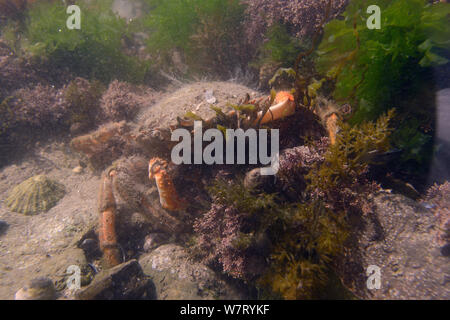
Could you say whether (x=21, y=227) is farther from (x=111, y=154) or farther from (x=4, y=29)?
(x=4, y=29)

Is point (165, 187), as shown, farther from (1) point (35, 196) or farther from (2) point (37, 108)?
(2) point (37, 108)

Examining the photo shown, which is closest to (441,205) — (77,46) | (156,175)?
(156,175)

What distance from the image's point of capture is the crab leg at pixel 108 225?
12.0ft

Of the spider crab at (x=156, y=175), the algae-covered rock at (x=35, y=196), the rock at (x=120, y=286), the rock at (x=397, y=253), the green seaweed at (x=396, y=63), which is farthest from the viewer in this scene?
the algae-covered rock at (x=35, y=196)

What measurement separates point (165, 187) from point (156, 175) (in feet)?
0.76

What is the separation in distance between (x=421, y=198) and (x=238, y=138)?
2609 millimetres

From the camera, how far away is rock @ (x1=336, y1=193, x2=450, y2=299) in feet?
7.79

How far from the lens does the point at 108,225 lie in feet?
12.6

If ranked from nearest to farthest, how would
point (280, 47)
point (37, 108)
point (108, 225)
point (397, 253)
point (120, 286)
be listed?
point (397, 253) < point (120, 286) < point (108, 225) < point (280, 47) < point (37, 108)

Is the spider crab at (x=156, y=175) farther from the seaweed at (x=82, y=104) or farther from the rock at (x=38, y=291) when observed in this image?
the seaweed at (x=82, y=104)

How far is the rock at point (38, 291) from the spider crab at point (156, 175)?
0.78 m

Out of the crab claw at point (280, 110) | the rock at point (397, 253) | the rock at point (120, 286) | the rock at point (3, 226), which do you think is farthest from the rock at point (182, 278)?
the rock at point (3, 226)

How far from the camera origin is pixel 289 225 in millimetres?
2691

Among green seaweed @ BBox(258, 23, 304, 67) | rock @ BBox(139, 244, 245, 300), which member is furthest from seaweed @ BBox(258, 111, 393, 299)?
green seaweed @ BBox(258, 23, 304, 67)
